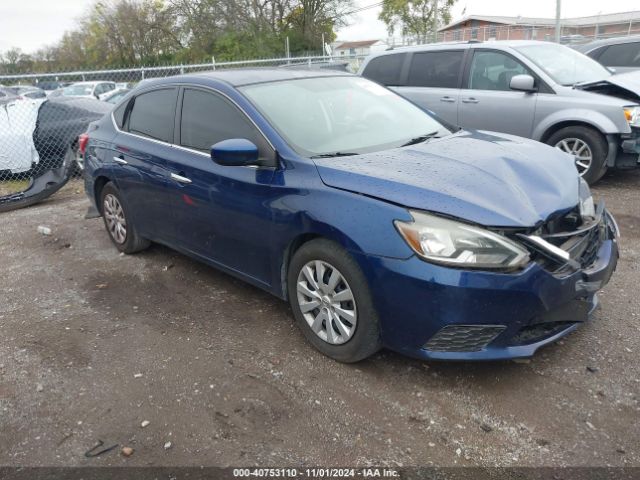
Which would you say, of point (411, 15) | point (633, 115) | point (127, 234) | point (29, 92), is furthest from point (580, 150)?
point (411, 15)

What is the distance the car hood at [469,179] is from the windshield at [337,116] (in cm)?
23

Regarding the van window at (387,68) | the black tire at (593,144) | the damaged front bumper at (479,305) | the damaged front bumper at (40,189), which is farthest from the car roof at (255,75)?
the damaged front bumper at (40,189)

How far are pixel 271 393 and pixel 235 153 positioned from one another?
56.3 inches

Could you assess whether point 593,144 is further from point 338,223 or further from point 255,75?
point 338,223

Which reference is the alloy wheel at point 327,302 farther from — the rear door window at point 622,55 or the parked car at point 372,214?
the rear door window at point 622,55

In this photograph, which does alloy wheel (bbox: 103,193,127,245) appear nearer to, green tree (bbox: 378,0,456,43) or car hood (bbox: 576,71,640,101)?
car hood (bbox: 576,71,640,101)

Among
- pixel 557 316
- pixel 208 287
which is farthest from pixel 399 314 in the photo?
pixel 208 287

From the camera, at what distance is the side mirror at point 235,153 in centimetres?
329

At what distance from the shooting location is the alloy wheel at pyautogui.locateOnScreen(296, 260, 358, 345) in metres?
3.03

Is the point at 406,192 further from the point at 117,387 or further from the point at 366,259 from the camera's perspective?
the point at 117,387

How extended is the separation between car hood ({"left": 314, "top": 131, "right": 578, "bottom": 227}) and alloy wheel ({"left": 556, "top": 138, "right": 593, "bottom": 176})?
3289 millimetres

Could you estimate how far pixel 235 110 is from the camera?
369 centimetres

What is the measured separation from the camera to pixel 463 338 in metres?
2.75

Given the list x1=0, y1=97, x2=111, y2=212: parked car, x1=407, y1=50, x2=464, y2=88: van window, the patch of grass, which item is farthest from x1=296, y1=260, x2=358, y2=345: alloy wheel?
the patch of grass
